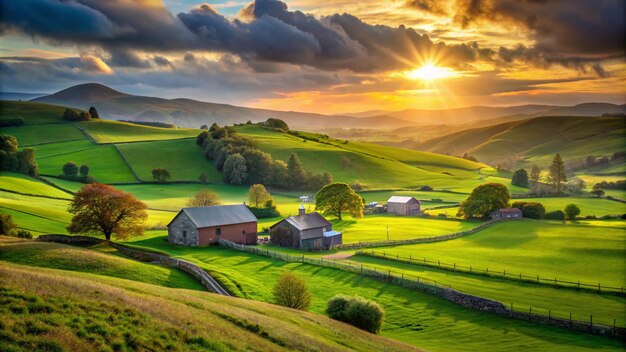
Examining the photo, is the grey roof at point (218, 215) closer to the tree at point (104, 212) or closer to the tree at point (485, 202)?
the tree at point (104, 212)

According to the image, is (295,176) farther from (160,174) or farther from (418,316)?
(418,316)

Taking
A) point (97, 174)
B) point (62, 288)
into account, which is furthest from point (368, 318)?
point (97, 174)

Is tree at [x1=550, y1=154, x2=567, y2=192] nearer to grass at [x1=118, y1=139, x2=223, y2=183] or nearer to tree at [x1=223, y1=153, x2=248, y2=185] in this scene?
tree at [x1=223, y1=153, x2=248, y2=185]

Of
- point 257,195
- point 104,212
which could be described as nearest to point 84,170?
point 257,195

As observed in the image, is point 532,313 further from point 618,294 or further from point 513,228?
point 513,228

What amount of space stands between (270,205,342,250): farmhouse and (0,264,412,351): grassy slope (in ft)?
145

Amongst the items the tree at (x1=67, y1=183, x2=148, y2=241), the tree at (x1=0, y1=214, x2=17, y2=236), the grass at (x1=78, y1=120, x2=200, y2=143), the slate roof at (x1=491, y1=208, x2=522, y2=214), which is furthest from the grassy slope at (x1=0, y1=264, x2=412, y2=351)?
the grass at (x1=78, y1=120, x2=200, y2=143)

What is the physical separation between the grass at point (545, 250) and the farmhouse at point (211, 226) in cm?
2178

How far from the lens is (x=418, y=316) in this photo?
4172cm

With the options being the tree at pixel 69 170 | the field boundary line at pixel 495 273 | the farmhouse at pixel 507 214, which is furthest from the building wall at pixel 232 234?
the tree at pixel 69 170

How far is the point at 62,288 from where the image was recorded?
20406 mm

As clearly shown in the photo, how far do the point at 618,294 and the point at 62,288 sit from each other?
48.5m

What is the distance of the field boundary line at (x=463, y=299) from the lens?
3734 centimetres

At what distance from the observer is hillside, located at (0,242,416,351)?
16.0 metres
